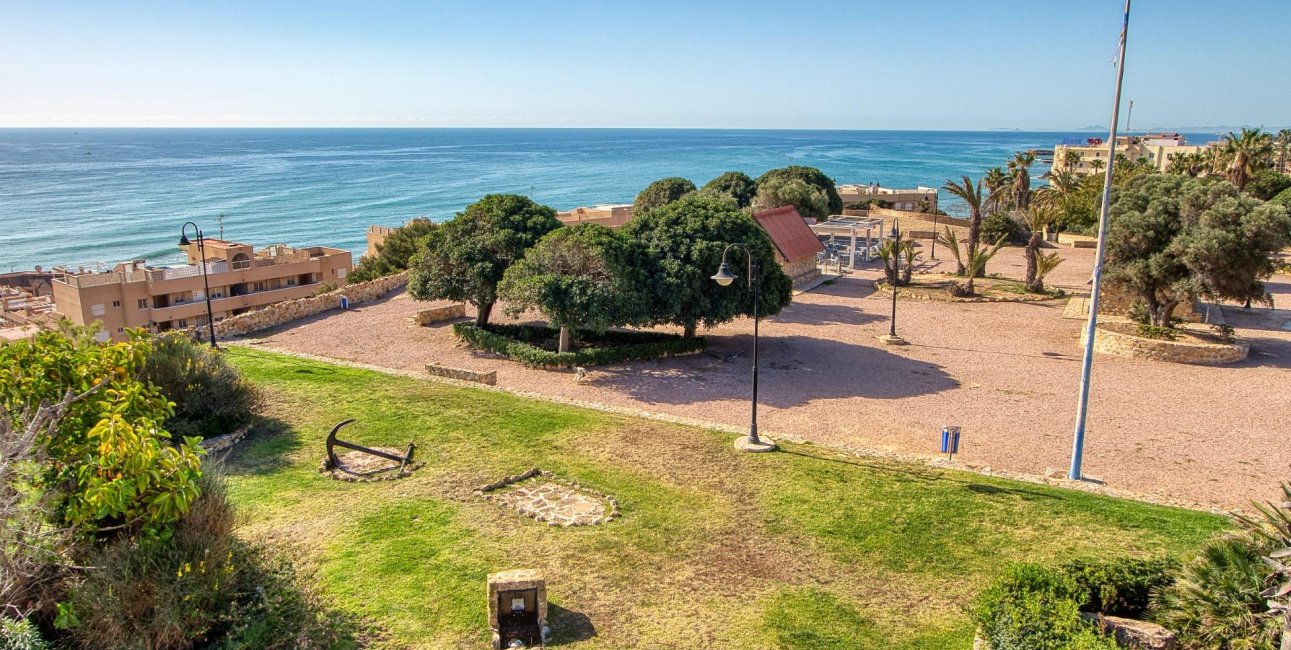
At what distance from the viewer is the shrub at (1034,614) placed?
25.5 feet

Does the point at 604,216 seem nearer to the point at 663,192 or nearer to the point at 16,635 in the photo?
the point at 663,192

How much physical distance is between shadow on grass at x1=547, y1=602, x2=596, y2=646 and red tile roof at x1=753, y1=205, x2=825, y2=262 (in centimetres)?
2799

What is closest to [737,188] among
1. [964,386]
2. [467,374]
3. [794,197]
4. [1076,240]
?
[794,197]

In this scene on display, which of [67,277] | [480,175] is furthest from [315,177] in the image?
[67,277]

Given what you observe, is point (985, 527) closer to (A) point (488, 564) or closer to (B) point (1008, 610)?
(B) point (1008, 610)

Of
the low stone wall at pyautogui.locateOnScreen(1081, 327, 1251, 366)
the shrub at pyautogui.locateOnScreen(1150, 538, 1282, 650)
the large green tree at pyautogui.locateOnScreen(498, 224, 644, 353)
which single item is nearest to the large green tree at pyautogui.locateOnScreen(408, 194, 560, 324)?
the large green tree at pyautogui.locateOnScreen(498, 224, 644, 353)

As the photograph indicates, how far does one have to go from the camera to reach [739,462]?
14.6 metres

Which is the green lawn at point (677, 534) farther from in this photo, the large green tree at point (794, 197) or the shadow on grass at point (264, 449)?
the large green tree at point (794, 197)

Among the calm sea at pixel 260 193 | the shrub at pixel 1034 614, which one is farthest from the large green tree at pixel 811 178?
the calm sea at pixel 260 193

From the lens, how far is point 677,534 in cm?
1151

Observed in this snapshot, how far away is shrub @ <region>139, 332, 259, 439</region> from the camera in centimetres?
1502

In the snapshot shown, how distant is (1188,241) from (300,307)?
31.2 meters

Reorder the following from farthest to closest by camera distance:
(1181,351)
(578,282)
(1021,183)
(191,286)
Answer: (1021,183) < (191,286) < (1181,351) < (578,282)

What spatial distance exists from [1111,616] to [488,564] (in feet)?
24.8
